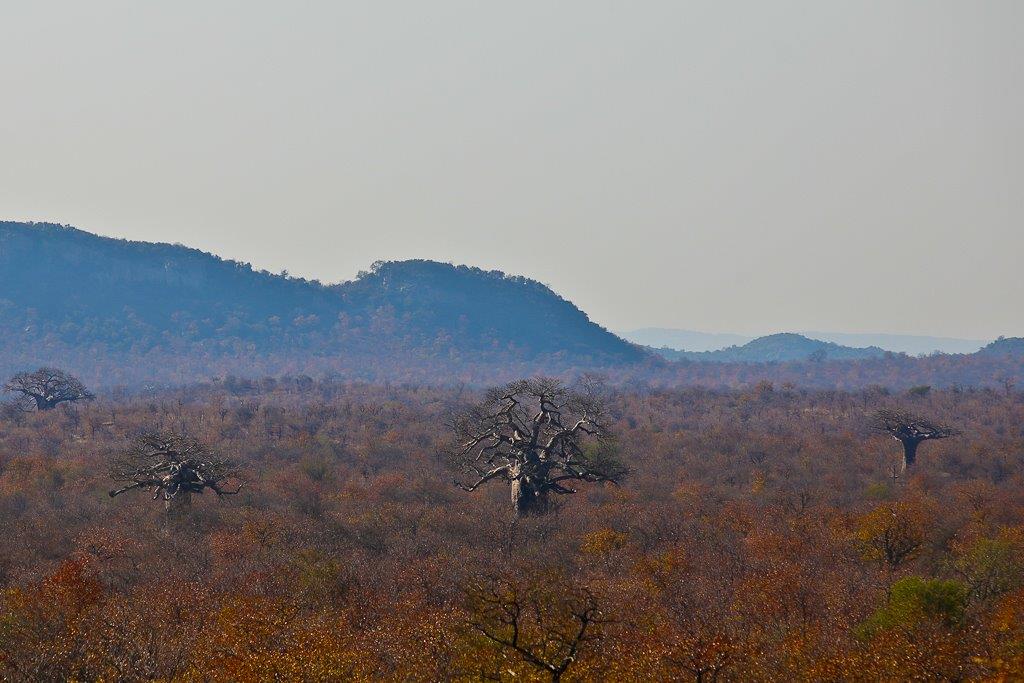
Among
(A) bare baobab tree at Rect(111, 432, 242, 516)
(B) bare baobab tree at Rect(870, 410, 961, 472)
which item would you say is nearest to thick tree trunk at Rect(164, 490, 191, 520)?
(A) bare baobab tree at Rect(111, 432, 242, 516)

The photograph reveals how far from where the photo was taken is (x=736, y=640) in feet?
80.3

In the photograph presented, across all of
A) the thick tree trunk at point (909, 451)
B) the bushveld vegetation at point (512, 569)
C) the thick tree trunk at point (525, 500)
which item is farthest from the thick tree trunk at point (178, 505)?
the thick tree trunk at point (909, 451)

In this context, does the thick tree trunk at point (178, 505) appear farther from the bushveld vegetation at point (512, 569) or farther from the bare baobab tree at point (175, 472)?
the bushveld vegetation at point (512, 569)

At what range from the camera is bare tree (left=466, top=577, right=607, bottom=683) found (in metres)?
20.3

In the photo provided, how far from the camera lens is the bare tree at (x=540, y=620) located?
2031cm

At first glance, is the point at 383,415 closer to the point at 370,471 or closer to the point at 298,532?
the point at 370,471

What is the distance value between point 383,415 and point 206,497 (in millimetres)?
54978

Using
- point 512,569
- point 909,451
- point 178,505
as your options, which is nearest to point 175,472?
point 178,505

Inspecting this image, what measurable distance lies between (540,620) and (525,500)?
27866 millimetres

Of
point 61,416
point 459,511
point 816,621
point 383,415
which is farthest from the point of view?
point 383,415

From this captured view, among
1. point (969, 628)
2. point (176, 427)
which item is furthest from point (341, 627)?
point (176, 427)

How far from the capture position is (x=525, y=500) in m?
49.3

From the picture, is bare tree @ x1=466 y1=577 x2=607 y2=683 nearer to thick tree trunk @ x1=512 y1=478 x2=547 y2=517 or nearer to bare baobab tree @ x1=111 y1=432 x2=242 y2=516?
thick tree trunk @ x1=512 y1=478 x2=547 y2=517

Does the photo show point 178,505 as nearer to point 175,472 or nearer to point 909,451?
point 175,472
